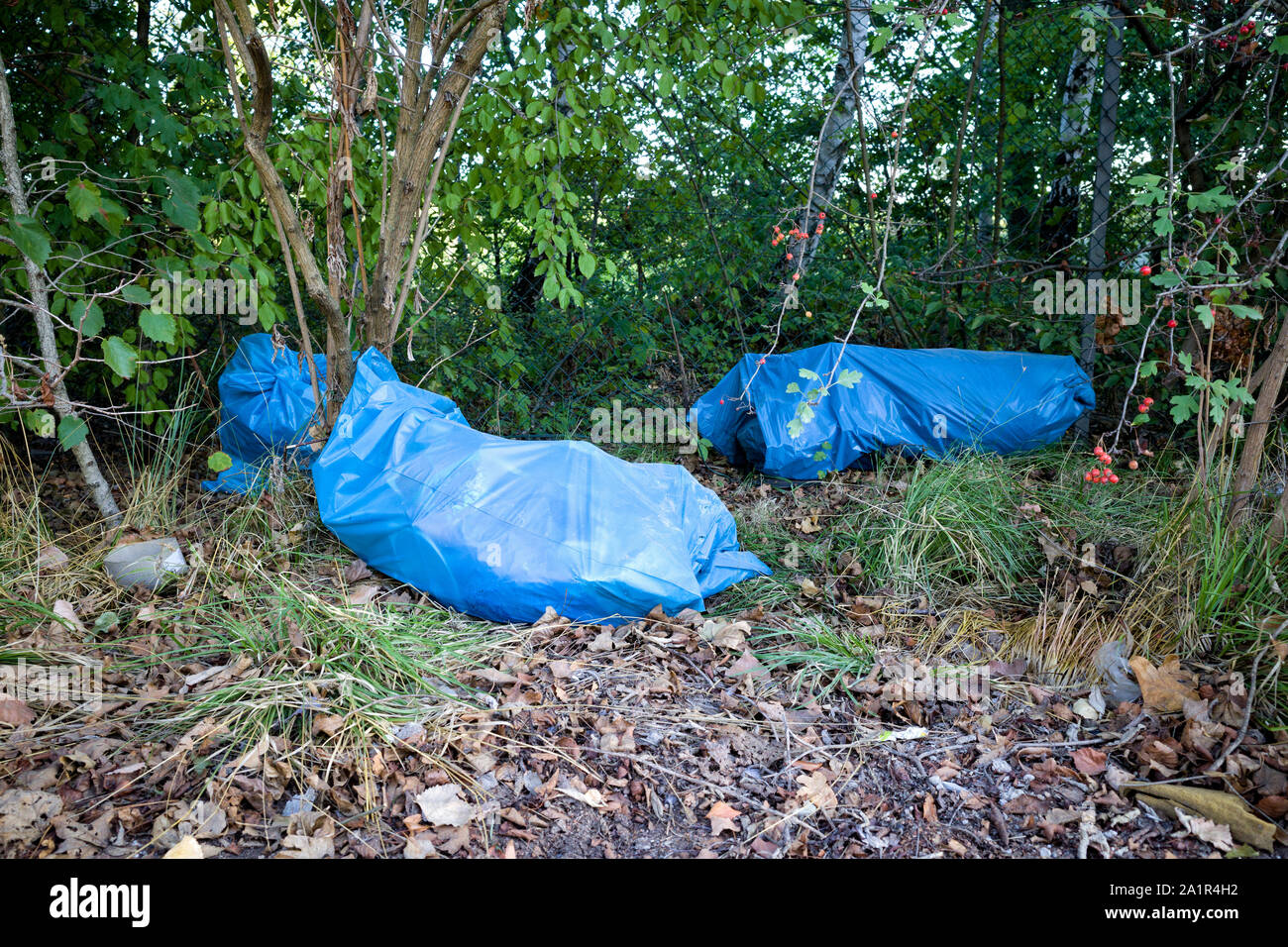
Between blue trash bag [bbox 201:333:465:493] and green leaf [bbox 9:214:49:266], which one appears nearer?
green leaf [bbox 9:214:49:266]

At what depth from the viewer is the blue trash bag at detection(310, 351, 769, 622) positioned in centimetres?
247

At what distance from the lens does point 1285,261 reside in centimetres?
324

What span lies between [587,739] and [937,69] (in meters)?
6.43

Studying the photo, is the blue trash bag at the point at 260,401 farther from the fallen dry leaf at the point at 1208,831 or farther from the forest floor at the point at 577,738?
the fallen dry leaf at the point at 1208,831

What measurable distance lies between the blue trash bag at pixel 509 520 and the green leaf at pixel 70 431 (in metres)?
0.73

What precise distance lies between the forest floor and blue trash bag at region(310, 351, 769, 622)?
0.33 feet

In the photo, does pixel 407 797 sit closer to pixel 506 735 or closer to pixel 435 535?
pixel 506 735

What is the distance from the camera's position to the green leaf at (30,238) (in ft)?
7.59

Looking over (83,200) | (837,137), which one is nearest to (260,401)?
(83,200)

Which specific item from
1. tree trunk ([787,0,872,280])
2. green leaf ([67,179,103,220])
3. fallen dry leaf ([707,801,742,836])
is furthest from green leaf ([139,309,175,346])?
tree trunk ([787,0,872,280])

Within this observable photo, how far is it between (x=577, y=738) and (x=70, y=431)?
192 cm

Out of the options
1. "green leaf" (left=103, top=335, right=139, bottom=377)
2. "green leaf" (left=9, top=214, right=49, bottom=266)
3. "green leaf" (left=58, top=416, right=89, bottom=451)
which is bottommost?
"green leaf" (left=58, top=416, right=89, bottom=451)

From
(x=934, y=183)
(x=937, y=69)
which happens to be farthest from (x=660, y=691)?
(x=937, y=69)

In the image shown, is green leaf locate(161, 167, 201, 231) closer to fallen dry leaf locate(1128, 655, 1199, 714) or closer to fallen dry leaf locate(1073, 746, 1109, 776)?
fallen dry leaf locate(1073, 746, 1109, 776)
